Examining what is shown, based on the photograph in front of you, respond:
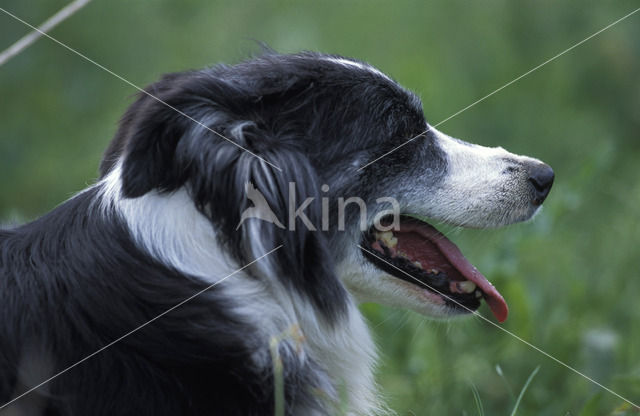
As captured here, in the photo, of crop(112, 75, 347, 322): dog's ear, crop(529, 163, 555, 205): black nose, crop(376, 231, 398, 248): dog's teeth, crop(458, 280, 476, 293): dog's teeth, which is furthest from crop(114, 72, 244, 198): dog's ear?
crop(529, 163, 555, 205): black nose

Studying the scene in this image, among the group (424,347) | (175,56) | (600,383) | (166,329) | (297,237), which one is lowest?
(600,383)

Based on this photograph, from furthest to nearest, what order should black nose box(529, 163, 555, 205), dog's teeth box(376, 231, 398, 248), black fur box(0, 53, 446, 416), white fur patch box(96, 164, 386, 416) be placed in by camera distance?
1. black nose box(529, 163, 555, 205)
2. dog's teeth box(376, 231, 398, 248)
3. white fur patch box(96, 164, 386, 416)
4. black fur box(0, 53, 446, 416)

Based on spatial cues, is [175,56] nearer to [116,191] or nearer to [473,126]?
[473,126]

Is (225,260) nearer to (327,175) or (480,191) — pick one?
(327,175)

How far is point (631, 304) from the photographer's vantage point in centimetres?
416

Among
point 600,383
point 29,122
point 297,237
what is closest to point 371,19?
point 29,122

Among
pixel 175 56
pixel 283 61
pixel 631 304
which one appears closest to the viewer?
pixel 283 61

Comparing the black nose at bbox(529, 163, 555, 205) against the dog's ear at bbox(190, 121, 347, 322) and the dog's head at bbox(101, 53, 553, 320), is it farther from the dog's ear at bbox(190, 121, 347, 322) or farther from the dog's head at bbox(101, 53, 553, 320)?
the dog's ear at bbox(190, 121, 347, 322)

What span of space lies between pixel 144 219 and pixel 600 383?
198 cm

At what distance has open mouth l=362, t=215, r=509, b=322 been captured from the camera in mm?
2758

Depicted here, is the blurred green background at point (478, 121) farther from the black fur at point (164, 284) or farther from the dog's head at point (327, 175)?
the black fur at point (164, 284)

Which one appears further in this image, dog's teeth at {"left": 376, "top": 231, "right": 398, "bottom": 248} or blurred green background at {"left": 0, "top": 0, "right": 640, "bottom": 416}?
blurred green background at {"left": 0, "top": 0, "right": 640, "bottom": 416}

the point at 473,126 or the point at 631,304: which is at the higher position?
the point at 473,126

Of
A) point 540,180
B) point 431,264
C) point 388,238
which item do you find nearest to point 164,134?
point 388,238
